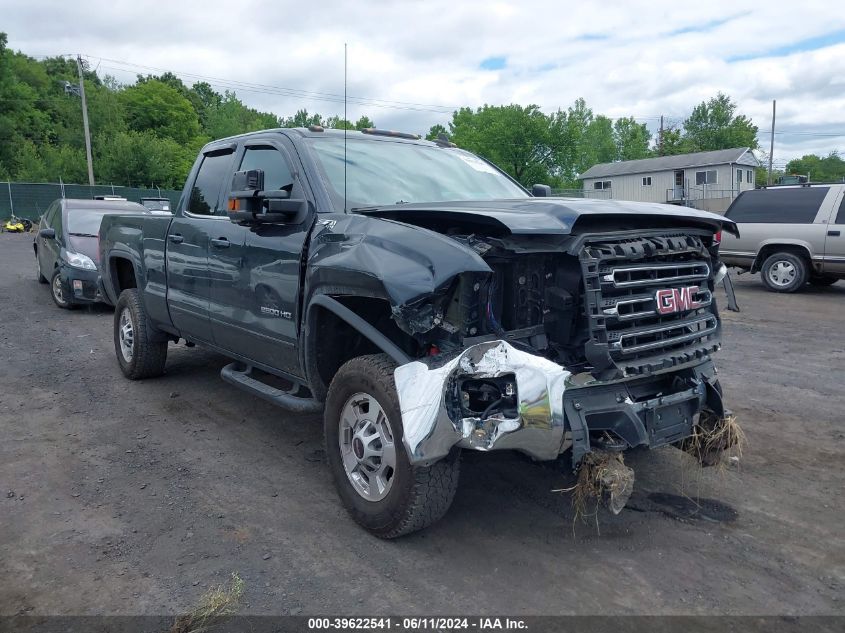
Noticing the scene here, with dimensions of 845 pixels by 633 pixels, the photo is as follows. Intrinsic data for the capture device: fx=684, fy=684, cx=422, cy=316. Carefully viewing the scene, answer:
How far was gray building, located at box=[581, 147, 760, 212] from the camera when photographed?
49812 mm

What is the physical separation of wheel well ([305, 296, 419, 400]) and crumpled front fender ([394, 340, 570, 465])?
800 mm

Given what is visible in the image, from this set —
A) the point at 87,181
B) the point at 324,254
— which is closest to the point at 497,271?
the point at 324,254

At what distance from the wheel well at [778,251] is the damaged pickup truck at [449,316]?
9670mm

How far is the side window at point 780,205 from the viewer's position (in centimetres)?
1237

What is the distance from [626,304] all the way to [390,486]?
4.81ft

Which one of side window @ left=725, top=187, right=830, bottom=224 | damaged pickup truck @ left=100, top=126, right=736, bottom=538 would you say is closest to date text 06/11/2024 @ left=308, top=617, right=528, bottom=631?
damaged pickup truck @ left=100, top=126, right=736, bottom=538

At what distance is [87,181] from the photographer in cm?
4788

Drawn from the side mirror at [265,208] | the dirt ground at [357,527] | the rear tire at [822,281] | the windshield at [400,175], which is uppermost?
the windshield at [400,175]

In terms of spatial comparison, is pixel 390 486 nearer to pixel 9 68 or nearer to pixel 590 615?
pixel 590 615

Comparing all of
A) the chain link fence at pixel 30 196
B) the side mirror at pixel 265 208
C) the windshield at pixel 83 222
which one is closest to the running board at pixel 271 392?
the side mirror at pixel 265 208

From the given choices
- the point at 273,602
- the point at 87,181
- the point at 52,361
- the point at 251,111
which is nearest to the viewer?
the point at 273,602

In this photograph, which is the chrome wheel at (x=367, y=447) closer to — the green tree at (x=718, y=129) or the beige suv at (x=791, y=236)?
the beige suv at (x=791, y=236)

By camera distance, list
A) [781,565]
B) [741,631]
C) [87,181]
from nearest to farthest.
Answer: [741,631] → [781,565] → [87,181]

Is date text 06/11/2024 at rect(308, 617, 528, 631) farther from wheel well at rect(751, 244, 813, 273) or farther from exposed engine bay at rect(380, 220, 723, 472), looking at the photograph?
wheel well at rect(751, 244, 813, 273)
